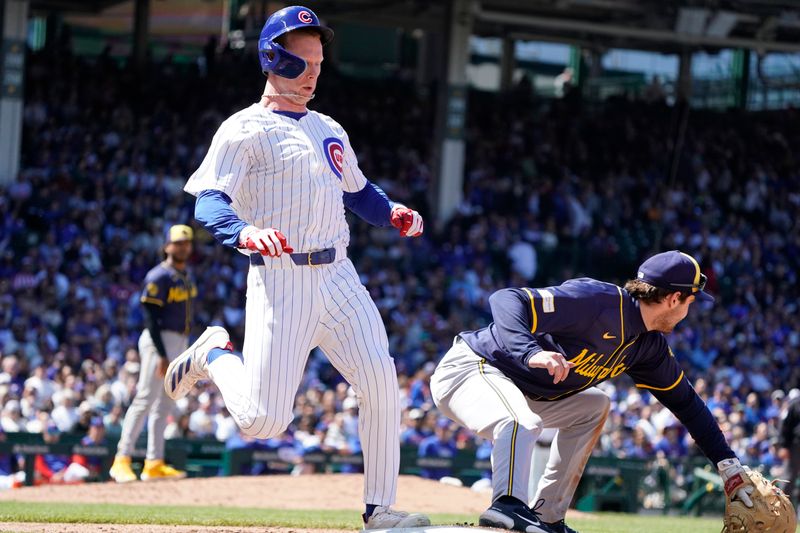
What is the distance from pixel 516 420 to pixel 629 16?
22.4m

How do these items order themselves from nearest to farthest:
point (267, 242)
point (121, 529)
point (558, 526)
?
point (267, 242), point (558, 526), point (121, 529)

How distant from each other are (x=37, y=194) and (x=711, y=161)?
14157 mm

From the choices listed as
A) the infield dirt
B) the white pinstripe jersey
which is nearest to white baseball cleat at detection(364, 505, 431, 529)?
the white pinstripe jersey

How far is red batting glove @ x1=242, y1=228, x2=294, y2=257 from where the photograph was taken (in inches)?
196

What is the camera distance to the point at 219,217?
525 centimetres

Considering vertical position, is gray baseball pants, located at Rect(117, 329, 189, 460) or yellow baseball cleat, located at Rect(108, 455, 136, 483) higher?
gray baseball pants, located at Rect(117, 329, 189, 460)

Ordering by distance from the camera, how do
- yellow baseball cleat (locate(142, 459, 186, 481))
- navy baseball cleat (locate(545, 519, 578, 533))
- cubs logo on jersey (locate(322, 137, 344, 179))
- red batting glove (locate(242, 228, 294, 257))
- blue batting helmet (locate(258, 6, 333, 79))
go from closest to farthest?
red batting glove (locate(242, 228, 294, 257)), blue batting helmet (locate(258, 6, 333, 79)), cubs logo on jersey (locate(322, 137, 344, 179)), navy baseball cleat (locate(545, 519, 578, 533)), yellow baseball cleat (locate(142, 459, 186, 481))

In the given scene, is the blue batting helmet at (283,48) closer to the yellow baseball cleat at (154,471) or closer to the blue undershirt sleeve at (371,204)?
the blue undershirt sleeve at (371,204)

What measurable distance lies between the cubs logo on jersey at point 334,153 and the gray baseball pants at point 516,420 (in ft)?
3.59

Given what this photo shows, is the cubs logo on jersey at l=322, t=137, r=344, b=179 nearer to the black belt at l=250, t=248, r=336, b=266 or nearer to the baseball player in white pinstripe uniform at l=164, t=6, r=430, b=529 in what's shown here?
the baseball player in white pinstripe uniform at l=164, t=6, r=430, b=529

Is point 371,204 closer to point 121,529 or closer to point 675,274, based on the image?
point 675,274

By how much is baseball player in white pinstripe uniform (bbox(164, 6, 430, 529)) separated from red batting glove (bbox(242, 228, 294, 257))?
0.34 metres

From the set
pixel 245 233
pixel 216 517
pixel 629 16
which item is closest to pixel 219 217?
pixel 245 233

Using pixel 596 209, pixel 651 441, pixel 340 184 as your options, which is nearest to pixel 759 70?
pixel 596 209
